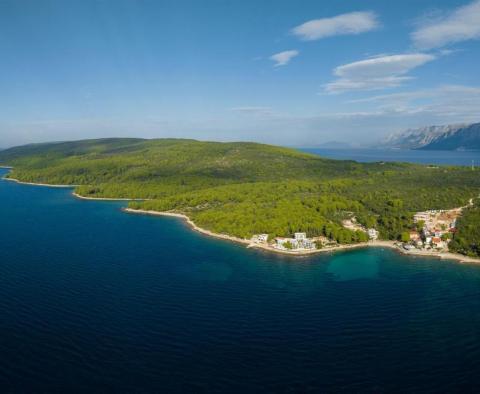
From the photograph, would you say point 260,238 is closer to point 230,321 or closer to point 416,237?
point 416,237

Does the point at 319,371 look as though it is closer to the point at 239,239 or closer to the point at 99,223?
the point at 239,239

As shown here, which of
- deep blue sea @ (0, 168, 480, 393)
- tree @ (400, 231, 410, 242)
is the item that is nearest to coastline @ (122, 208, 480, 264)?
tree @ (400, 231, 410, 242)

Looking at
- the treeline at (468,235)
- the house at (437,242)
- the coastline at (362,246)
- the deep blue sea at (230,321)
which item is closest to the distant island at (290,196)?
the house at (437,242)

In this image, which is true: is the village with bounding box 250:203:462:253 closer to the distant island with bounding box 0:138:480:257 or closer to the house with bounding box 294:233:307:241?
the house with bounding box 294:233:307:241

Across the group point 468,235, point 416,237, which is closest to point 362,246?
point 416,237

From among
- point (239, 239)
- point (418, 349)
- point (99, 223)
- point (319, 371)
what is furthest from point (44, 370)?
point (99, 223)

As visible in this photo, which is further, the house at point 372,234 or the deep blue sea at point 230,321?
the house at point 372,234

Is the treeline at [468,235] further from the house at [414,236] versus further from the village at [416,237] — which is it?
the house at [414,236]
